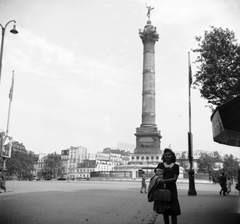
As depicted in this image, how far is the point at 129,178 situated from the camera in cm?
4859

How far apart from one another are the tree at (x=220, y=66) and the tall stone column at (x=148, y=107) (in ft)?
111

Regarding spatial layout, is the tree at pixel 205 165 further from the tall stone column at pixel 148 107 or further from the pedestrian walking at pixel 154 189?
the pedestrian walking at pixel 154 189

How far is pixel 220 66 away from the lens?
18.5 m

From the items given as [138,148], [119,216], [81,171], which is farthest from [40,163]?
[119,216]

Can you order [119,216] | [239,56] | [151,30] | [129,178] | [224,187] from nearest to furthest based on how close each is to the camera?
[119,216], [239,56], [224,187], [129,178], [151,30]

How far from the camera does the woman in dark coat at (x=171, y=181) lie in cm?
635

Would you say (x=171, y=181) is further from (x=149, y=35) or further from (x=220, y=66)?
(x=149, y=35)

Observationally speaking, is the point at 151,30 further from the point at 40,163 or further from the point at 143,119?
the point at 40,163

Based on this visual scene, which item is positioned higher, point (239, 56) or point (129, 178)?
point (239, 56)

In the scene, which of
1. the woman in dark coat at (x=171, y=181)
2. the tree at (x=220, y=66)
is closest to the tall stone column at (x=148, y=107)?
the tree at (x=220, y=66)

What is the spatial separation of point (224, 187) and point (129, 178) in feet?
97.1

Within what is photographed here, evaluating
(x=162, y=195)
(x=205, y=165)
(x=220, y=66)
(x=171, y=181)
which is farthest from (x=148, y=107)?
(x=205, y=165)

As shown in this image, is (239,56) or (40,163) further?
(40,163)

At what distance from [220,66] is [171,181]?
13.5m
